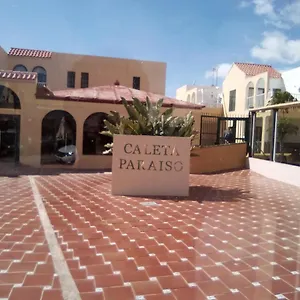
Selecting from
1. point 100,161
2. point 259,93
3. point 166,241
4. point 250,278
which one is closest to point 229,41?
point 166,241

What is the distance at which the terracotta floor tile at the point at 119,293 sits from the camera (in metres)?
3.27

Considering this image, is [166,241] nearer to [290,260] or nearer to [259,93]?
[290,260]

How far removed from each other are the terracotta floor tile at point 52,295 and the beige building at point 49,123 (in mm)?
12166

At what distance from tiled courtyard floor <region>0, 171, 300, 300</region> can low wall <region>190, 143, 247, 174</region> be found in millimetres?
5616

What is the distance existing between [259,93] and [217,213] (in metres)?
19.9

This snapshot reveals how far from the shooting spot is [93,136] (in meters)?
15.6

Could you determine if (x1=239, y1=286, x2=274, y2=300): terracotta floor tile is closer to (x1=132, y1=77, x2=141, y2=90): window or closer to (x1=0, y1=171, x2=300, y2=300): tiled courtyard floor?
(x1=0, y1=171, x2=300, y2=300): tiled courtyard floor

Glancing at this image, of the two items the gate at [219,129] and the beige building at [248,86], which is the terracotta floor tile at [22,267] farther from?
the beige building at [248,86]

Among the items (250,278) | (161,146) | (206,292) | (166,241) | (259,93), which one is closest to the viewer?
(206,292)

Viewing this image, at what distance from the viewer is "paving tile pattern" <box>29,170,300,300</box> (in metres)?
3.51

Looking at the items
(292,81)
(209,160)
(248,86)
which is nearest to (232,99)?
(248,86)

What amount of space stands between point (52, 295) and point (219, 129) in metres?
14.1

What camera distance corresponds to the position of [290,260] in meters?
4.30

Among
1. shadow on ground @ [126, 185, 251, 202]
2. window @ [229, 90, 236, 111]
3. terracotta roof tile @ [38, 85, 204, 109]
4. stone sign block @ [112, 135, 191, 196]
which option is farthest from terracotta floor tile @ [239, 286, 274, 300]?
window @ [229, 90, 236, 111]
